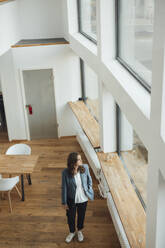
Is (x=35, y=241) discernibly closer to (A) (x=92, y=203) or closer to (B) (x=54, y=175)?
(A) (x=92, y=203)

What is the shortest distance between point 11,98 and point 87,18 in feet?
9.77

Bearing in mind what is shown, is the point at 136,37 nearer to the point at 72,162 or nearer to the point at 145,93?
the point at 145,93

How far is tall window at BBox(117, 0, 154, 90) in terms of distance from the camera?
3336mm

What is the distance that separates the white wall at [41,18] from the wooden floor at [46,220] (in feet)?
12.9

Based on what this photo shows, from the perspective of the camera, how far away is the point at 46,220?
5.21 meters

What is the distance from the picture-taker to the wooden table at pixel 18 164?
5.35 meters

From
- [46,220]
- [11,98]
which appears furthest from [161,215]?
[11,98]

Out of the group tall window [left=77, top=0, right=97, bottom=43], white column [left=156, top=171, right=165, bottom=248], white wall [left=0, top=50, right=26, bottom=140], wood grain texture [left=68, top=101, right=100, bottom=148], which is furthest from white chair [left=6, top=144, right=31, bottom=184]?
white column [left=156, top=171, right=165, bottom=248]

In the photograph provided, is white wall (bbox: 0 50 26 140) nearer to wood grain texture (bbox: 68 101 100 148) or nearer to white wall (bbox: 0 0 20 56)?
white wall (bbox: 0 0 20 56)

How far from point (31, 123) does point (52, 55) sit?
194 cm

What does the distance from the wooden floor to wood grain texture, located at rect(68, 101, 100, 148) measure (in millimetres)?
921

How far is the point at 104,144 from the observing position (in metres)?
5.31

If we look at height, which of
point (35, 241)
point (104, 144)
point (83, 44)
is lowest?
point (35, 241)

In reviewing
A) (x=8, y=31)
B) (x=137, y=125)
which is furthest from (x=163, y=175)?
(x=8, y=31)
